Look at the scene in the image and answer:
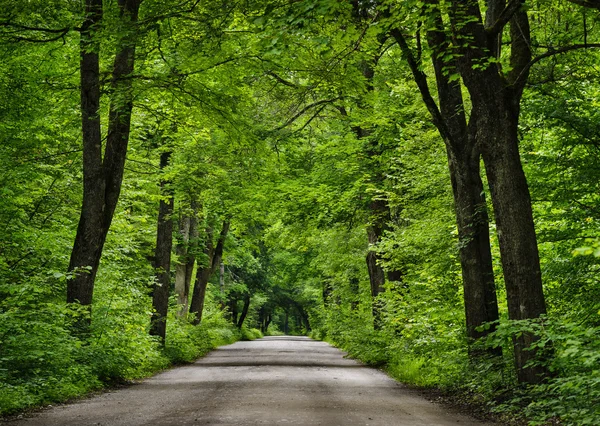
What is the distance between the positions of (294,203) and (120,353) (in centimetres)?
921

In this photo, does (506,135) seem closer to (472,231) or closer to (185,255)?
(472,231)

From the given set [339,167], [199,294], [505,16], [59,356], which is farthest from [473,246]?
[199,294]

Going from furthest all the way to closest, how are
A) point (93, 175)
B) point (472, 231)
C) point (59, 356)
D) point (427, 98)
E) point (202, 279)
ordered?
point (202, 279) < point (93, 175) < point (472, 231) < point (427, 98) < point (59, 356)

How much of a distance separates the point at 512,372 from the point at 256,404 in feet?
14.3

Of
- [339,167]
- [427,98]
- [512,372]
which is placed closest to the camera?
[512,372]

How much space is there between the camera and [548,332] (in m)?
8.58

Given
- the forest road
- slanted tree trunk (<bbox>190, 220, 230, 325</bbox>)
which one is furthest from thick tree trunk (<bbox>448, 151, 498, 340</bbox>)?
slanted tree trunk (<bbox>190, 220, 230, 325</bbox>)

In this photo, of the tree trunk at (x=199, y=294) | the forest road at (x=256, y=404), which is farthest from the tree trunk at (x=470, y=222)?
the tree trunk at (x=199, y=294)

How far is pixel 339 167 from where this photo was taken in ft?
73.2

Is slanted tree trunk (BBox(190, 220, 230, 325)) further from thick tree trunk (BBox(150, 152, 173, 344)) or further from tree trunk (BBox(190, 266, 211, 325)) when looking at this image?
thick tree trunk (BBox(150, 152, 173, 344))

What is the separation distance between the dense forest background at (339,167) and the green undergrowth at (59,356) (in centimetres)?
7

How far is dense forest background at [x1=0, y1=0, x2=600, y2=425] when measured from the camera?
1019cm

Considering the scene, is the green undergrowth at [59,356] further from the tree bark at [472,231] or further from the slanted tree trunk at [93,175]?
the tree bark at [472,231]

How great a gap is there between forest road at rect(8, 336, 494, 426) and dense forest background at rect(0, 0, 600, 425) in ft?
2.96
